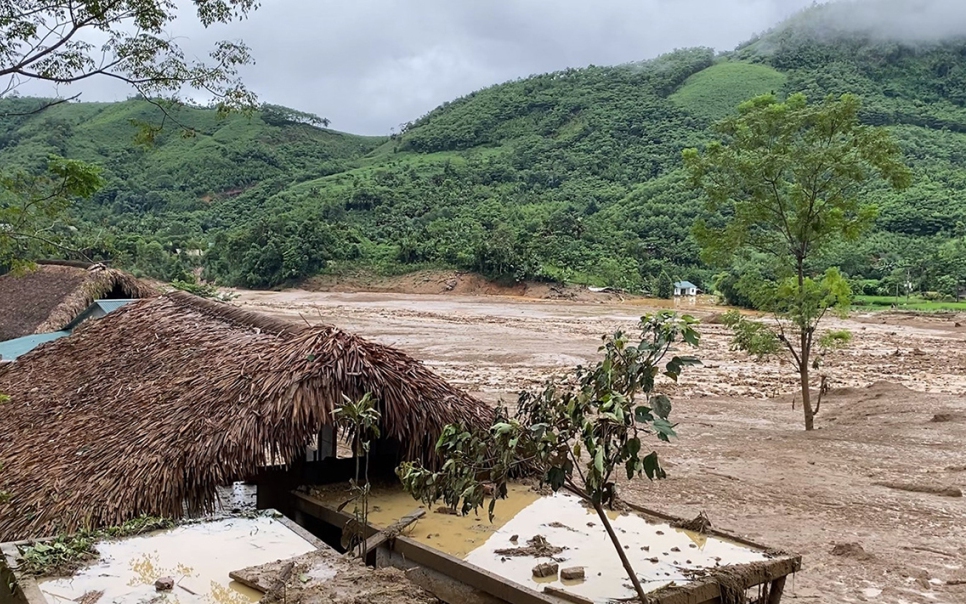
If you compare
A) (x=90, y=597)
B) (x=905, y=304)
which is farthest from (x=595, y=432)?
(x=905, y=304)

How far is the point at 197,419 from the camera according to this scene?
5.35 meters

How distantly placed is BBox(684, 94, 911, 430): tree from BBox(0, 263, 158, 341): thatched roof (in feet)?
34.4

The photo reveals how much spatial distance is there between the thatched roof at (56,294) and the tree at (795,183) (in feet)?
34.4

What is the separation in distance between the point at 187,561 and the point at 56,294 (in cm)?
1182

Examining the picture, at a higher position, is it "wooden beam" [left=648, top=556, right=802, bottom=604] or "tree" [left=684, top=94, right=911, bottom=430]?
"tree" [left=684, top=94, right=911, bottom=430]

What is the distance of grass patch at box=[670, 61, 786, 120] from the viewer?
272ft

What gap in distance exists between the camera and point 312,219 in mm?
51906

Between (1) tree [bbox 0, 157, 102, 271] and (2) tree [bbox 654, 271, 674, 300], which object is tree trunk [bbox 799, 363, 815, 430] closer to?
(1) tree [bbox 0, 157, 102, 271]

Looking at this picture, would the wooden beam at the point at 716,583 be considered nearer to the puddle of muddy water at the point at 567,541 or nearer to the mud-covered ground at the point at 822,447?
the puddle of muddy water at the point at 567,541

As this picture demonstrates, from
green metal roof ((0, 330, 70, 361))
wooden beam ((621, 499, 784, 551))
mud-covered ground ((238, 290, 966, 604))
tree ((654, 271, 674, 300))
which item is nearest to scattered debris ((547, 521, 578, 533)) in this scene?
wooden beam ((621, 499, 784, 551))

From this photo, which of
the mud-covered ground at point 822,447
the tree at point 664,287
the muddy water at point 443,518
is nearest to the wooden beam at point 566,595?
the muddy water at point 443,518

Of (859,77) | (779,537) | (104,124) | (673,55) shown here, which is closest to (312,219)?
(779,537)

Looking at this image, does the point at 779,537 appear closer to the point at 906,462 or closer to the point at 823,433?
the point at 906,462

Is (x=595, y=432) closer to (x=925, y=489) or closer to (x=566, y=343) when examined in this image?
(x=925, y=489)
